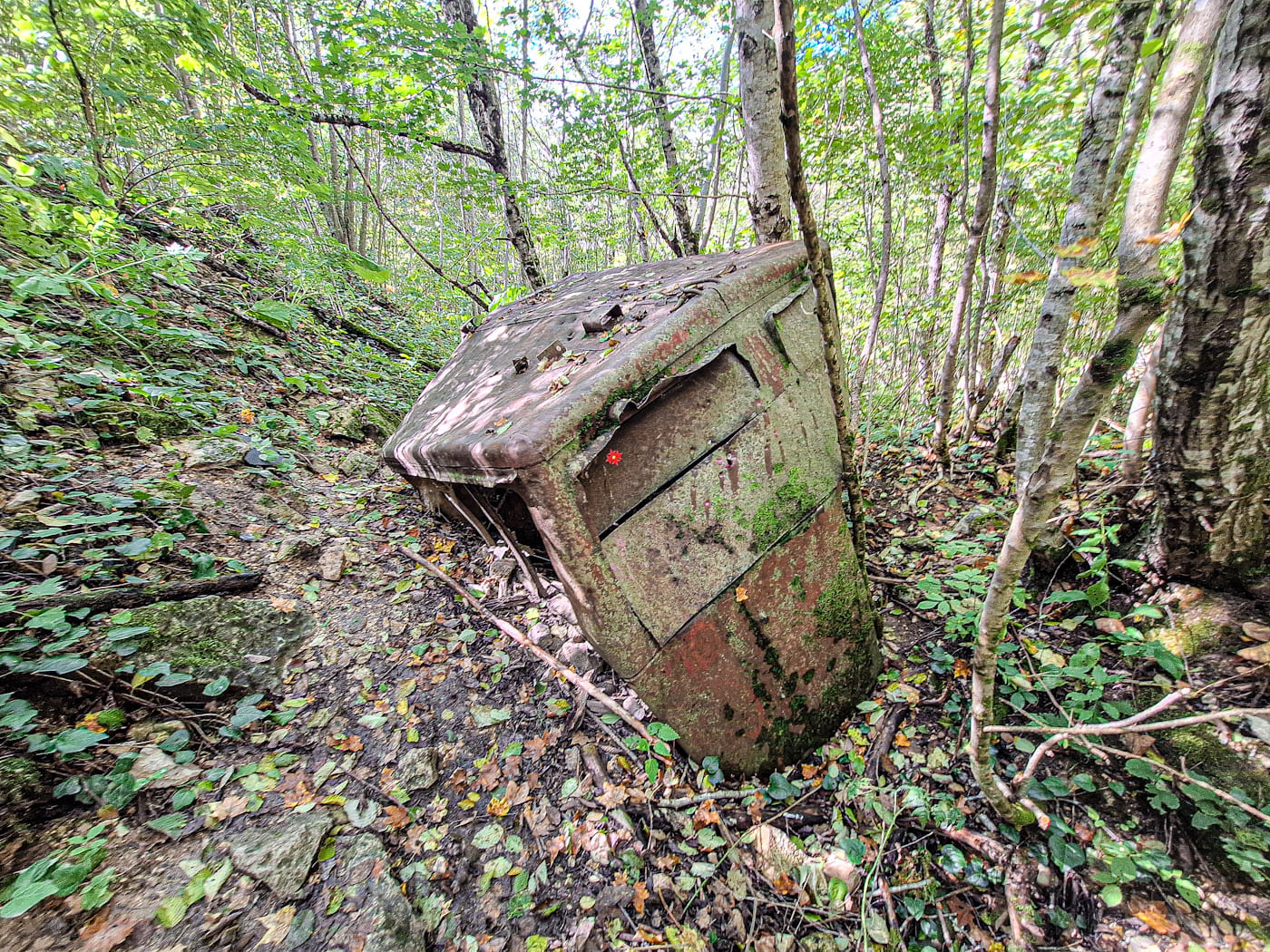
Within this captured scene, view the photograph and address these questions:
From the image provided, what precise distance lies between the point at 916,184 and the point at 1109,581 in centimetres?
521

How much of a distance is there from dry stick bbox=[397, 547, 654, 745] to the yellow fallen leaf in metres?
1.23

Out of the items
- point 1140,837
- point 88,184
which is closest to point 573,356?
point 1140,837

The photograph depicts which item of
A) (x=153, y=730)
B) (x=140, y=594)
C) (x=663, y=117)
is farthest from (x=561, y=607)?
(x=663, y=117)

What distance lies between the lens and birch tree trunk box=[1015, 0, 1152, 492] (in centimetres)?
186

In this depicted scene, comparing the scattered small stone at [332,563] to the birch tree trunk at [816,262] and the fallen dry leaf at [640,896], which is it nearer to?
the fallen dry leaf at [640,896]

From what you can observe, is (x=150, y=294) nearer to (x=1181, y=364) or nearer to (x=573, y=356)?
(x=573, y=356)

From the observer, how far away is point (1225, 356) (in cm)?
159

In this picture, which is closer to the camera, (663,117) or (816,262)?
(816,262)

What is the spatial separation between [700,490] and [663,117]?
4.34m

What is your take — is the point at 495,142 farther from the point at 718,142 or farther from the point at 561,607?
the point at 561,607

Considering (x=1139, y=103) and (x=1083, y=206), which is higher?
(x=1139, y=103)

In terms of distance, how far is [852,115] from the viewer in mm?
4840

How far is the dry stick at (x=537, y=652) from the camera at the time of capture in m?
2.23

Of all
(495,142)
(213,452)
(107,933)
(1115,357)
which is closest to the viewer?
(1115,357)
